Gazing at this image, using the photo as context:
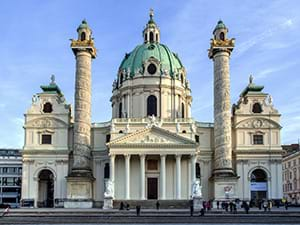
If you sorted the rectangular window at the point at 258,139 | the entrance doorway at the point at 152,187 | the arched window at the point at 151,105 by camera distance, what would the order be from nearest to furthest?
1. the entrance doorway at the point at 152,187
2. the rectangular window at the point at 258,139
3. the arched window at the point at 151,105

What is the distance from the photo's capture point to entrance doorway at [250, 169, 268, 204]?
6900 centimetres

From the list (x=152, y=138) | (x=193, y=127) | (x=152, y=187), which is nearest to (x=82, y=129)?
(x=152, y=138)

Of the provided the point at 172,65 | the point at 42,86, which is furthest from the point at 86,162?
the point at 172,65

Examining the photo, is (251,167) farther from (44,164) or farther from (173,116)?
(44,164)

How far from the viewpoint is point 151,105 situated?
7531cm

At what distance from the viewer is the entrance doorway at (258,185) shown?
69.0 meters

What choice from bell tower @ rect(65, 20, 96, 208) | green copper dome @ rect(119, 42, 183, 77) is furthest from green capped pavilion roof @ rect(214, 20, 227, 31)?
bell tower @ rect(65, 20, 96, 208)

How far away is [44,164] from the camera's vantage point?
228 feet

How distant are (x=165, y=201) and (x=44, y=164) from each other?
59.2ft

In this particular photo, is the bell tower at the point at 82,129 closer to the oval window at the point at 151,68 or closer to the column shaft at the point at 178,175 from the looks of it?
the oval window at the point at 151,68

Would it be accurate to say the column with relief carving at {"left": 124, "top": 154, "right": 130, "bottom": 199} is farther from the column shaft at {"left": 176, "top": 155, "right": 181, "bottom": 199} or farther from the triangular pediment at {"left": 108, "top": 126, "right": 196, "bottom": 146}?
the column shaft at {"left": 176, "top": 155, "right": 181, "bottom": 199}

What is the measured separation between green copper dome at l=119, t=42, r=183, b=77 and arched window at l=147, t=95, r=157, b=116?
4.31 meters

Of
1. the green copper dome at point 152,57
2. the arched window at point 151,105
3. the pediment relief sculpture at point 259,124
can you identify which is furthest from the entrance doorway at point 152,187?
the green copper dome at point 152,57

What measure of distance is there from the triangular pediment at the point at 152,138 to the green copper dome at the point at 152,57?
1423cm
